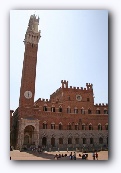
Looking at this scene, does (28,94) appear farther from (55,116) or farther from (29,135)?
(55,116)

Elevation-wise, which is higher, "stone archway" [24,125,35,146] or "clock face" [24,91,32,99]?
"clock face" [24,91,32,99]

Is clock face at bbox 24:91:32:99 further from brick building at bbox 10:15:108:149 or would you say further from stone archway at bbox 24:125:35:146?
stone archway at bbox 24:125:35:146

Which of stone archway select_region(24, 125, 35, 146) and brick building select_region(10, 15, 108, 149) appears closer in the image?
stone archway select_region(24, 125, 35, 146)

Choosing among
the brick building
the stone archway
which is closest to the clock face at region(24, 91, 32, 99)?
the brick building

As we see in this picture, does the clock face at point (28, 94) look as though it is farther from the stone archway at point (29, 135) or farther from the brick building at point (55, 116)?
the stone archway at point (29, 135)

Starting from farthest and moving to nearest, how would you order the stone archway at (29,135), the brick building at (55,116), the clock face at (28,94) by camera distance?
the clock face at (28,94) → the brick building at (55,116) → the stone archway at (29,135)

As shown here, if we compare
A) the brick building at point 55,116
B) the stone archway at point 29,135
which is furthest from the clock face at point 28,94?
the stone archway at point 29,135

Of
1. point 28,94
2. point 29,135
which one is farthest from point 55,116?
point 28,94
